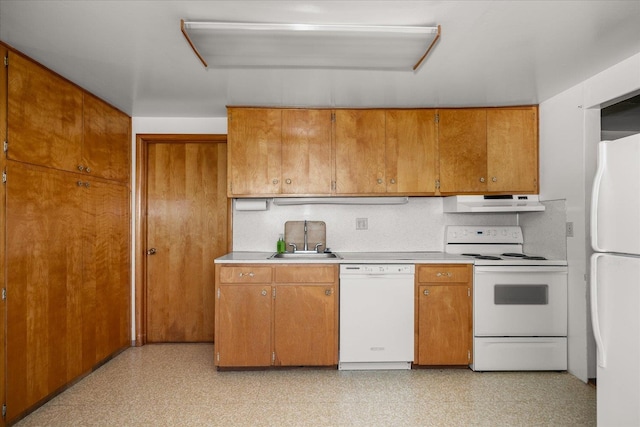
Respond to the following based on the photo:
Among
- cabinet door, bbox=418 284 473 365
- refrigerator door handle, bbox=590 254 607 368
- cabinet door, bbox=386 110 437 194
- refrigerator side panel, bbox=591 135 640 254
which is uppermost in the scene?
cabinet door, bbox=386 110 437 194

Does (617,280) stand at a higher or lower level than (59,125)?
lower

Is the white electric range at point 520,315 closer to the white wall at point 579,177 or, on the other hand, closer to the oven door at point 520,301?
the oven door at point 520,301

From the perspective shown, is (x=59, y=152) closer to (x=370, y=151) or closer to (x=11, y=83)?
(x=11, y=83)

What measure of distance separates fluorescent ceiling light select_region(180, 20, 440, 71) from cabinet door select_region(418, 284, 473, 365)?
1.85 m

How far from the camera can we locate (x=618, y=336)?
1.83 metres

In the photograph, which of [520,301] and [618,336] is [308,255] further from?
[618,336]

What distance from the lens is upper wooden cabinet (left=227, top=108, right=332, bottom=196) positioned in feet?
11.7

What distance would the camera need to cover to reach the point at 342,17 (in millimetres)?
2076

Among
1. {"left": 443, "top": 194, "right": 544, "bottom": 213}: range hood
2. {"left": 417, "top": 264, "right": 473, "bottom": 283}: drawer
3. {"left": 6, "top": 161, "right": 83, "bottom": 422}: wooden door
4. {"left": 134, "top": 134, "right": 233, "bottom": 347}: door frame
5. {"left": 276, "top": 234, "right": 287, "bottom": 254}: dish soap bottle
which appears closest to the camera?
{"left": 6, "top": 161, "right": 83, "bottom": 422}: wooden door

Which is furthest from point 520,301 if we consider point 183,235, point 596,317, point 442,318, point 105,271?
point 105,271

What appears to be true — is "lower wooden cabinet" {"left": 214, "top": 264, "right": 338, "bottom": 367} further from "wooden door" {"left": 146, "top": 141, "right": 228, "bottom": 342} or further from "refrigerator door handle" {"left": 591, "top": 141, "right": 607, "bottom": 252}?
"refrigerator door handle" {"left": 591, "top": 141, "right": 607, "bottom": 252}

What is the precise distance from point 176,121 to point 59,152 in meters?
1.34

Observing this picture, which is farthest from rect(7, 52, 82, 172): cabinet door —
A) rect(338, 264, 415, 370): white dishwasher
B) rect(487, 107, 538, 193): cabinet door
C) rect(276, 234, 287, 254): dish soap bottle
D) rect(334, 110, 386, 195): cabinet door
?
rect(487, 107, 538, 193): cabinet door

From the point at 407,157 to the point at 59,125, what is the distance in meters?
2.80
